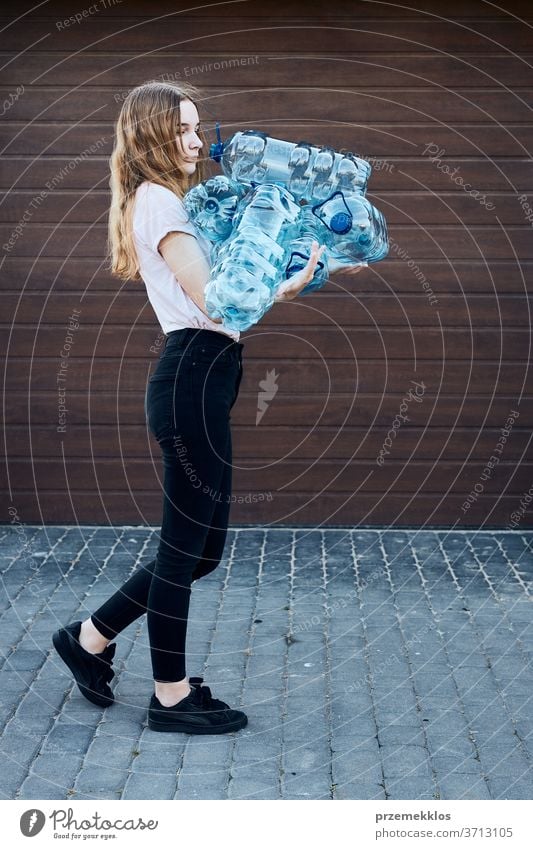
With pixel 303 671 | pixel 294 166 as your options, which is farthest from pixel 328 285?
pixel 303 671

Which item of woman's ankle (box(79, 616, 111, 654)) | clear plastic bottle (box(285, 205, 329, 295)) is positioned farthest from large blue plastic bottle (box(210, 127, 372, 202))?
woman's ankle (box(79, 616, 111, 654))

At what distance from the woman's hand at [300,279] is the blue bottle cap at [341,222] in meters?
0.35

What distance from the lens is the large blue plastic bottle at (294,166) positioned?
438 centimetres

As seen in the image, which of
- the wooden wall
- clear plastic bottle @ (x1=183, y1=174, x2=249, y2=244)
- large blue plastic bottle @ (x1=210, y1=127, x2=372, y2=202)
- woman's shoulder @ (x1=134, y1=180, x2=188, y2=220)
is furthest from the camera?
the wooden wall

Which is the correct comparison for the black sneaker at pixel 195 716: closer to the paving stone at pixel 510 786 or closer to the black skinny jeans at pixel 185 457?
the black skinny jeans at pixel 185 457

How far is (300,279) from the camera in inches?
148

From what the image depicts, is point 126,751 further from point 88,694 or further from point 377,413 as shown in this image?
point 377,413

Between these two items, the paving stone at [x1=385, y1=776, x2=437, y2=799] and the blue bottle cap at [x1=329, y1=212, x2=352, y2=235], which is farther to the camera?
the blue bottle cap at [x1=329, y1=212, x2=352, y2=235]

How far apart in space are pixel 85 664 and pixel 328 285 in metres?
3.46

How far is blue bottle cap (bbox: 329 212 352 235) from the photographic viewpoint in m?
4.14

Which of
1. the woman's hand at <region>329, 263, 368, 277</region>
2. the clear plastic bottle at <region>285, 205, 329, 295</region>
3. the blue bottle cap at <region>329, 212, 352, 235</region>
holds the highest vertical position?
the blue bottle cap at <region>329, 212, 352, 235</region>

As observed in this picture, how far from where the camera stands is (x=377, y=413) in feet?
23.8

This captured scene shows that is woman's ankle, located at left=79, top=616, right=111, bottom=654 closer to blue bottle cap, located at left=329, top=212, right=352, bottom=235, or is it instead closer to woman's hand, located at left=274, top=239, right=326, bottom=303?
woman's hand, located at left=274, top=239, right=326, bottom=303

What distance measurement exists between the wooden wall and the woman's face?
10.5 feet
